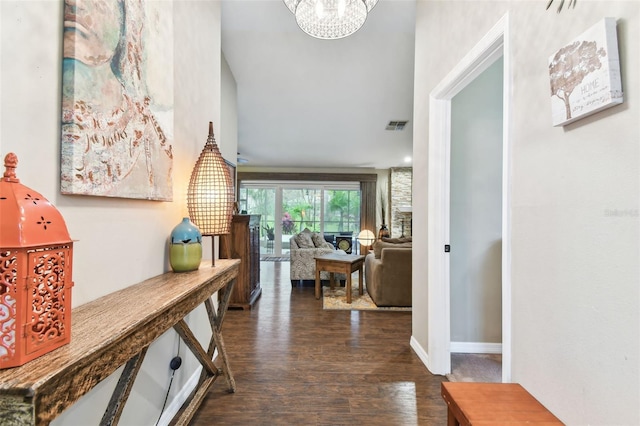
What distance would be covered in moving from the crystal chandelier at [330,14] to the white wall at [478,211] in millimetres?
1290

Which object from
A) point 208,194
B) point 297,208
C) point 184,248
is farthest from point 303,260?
point 297,208

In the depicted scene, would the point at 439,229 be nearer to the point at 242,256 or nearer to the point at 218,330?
the point at 218,330

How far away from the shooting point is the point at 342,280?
4926 millimetres

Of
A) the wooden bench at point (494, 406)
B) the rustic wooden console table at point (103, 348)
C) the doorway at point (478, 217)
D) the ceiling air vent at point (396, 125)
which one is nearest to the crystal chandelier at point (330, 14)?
the doorway at point (478, 217)

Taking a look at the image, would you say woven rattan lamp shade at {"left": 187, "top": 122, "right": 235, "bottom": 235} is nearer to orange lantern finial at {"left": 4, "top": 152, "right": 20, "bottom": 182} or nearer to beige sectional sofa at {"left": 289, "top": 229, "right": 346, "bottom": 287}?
orange lantern finial at {"left": 4, "top": 152, "right": 20, "bottom": 182}

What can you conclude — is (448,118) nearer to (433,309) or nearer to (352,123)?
(433,309)


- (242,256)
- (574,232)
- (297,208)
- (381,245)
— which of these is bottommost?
(242,256)

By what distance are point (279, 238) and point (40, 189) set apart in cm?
763

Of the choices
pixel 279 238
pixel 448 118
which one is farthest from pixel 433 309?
pixel 279 238

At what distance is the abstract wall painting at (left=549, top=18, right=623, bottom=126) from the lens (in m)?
0.82

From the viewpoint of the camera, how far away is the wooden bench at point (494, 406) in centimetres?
98

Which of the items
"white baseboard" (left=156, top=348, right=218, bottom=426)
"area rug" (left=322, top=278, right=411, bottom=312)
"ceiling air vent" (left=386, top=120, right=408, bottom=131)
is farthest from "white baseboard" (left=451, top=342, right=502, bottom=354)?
"ceiling air vent" (left=386, top=120, right=408, bottom=131)

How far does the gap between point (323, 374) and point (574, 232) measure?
180 cm

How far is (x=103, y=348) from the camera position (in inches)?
26.0
